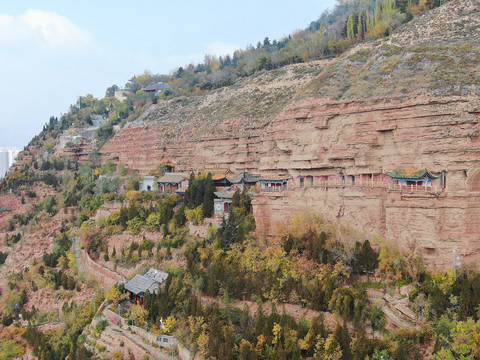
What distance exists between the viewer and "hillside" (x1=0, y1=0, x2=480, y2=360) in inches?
760

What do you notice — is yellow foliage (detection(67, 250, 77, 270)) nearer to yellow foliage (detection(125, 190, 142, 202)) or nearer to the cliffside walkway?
yellow foliage (detection(125, 190, 142, 202))

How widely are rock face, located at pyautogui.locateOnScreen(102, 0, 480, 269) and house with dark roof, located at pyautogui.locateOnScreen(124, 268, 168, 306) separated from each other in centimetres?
709

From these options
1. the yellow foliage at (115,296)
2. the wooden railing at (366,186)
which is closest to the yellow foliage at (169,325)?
the yellow foliage at (115,296)

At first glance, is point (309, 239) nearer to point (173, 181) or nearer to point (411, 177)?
point (411, 177)

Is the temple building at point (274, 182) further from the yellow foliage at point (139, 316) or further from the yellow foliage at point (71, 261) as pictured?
the yellow foliage at point (71, 261)

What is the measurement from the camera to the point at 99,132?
199ft

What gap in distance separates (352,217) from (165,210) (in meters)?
15.2

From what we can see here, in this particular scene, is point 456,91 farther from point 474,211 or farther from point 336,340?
point 336,340

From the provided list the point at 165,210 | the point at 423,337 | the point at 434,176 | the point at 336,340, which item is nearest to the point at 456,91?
the point at 434,176

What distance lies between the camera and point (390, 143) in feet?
80.2

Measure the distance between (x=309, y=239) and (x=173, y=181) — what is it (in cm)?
1861

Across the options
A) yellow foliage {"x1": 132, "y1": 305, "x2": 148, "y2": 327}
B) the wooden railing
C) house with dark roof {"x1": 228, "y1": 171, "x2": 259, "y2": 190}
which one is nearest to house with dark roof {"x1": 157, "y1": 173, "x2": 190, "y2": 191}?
house with dark roof {"x1": 228, "y1": 171, "x2": 259, "y2": 190}

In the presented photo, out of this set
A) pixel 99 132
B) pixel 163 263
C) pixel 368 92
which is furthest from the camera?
pixel 99 132

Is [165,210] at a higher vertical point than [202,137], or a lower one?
lower
